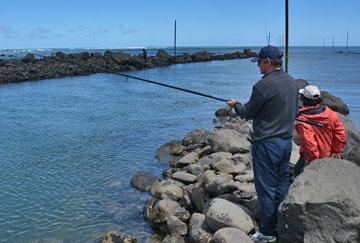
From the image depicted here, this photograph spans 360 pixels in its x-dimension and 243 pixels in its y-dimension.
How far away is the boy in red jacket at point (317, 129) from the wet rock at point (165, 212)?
2.25 metres

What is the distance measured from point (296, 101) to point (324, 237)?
1.52 metres

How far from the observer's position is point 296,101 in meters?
4.98

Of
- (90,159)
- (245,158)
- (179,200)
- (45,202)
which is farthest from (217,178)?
(90,159)

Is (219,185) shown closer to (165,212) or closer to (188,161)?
(165,212)

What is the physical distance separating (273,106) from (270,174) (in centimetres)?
81

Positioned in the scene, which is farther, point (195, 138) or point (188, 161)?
point (195, 138)

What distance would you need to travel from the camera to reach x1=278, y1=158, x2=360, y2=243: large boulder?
441 cm

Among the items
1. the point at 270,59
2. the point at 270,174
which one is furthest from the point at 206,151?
the point at 270,59

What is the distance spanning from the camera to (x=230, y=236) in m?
5.20

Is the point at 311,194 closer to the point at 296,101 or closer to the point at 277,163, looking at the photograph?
the point at 277,163

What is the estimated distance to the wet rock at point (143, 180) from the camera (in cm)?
886

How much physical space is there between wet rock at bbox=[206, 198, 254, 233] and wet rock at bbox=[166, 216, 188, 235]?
59 centimetres

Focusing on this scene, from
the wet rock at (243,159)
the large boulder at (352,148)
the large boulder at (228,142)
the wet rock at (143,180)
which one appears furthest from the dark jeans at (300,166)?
the wet rock at (143,180)

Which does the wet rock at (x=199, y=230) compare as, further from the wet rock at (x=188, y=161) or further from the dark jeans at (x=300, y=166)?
the wet rock at (x=188, y=161)
